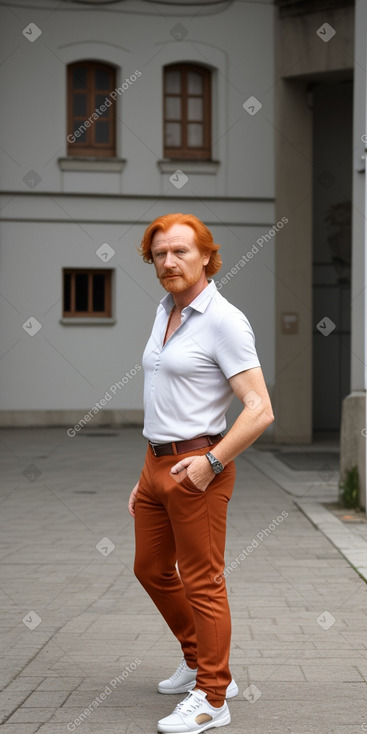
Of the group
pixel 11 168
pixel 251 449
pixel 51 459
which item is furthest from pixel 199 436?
pixel 11 168

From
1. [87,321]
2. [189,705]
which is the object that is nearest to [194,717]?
[189,705]

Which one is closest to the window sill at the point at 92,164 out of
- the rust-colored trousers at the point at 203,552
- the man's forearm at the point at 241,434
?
the rust-colored trousers at the point at 203,552

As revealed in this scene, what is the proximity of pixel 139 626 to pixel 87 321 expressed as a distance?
14867 millimetres

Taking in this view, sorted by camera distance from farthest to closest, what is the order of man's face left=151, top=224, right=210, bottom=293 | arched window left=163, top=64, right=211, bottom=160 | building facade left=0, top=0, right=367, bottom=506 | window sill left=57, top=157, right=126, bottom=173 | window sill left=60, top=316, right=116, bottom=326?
arched window left=163, top=64, right=211, bottom=160
window sill left=60, top=316, right=116, bottom=326
window sill left=57, top=157, right=126, bottom=173
building facade left=0, top=0, right=367, bottom=506
man's face left=151, top=224, right=210, bottom=293

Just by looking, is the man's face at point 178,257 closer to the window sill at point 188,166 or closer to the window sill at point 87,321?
the window sill at point 87,321

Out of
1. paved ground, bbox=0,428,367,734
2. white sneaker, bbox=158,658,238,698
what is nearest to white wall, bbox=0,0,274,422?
paved ground, bbox=0,428,367,734

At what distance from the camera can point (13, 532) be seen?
9133mm

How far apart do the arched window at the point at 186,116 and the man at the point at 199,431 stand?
16827 mm

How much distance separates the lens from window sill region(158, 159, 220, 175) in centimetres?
2055

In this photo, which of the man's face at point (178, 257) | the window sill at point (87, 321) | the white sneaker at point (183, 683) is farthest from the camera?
the window sill at point (87, 321)

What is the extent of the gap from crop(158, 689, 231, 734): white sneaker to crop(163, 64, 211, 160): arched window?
56.7 ft

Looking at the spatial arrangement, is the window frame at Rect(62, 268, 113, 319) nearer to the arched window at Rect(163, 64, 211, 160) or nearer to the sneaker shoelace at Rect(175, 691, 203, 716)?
the arched window at Rect(163, 64, 211, 160)

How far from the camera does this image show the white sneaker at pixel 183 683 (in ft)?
15.1

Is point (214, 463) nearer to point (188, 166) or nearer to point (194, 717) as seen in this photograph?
point (194, 717)
